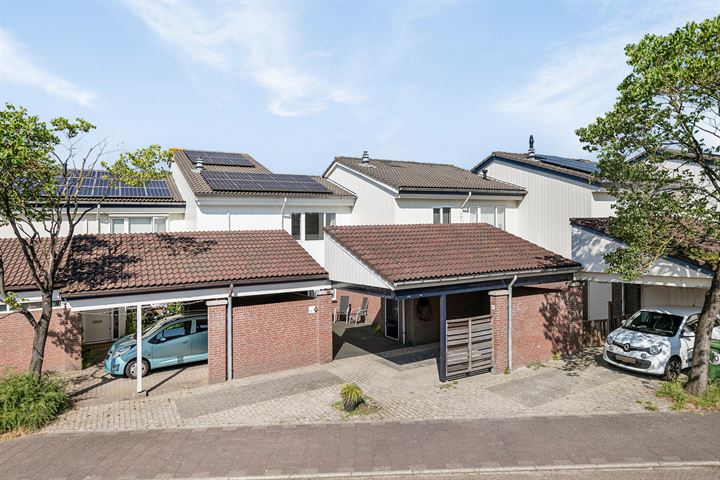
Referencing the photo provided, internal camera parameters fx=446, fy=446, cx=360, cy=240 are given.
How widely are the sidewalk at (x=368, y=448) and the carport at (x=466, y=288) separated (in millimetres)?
3370

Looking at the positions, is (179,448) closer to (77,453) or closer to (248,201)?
(77,453)

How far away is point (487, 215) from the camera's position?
21312mm

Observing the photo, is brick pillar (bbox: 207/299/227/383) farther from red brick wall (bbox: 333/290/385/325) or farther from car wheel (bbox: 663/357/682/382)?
car wheel (bbox: 663/357/682/382)

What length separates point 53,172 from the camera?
10602mm

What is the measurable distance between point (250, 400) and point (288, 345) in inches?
100

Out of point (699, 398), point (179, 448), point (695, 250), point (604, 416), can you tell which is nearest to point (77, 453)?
point (179, 448)

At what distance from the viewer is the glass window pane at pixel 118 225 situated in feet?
61.0

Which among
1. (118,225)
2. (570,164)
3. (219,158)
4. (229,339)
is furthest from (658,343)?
(219,158)

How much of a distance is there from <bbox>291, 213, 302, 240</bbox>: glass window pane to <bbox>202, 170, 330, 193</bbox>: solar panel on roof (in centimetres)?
114

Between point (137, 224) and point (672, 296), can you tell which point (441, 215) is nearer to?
point (672, 296)

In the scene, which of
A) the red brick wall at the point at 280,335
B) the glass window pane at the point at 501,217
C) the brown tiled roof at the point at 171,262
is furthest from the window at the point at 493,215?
the red brick wall at the point at 280,335

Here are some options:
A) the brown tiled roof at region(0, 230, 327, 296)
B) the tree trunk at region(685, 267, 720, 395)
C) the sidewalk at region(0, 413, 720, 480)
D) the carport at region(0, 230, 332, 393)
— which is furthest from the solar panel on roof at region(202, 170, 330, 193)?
the tree trunk at region(685, 267, 720, 395)

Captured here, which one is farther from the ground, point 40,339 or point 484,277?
point 484,277

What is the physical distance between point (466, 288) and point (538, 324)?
2.81 meters
